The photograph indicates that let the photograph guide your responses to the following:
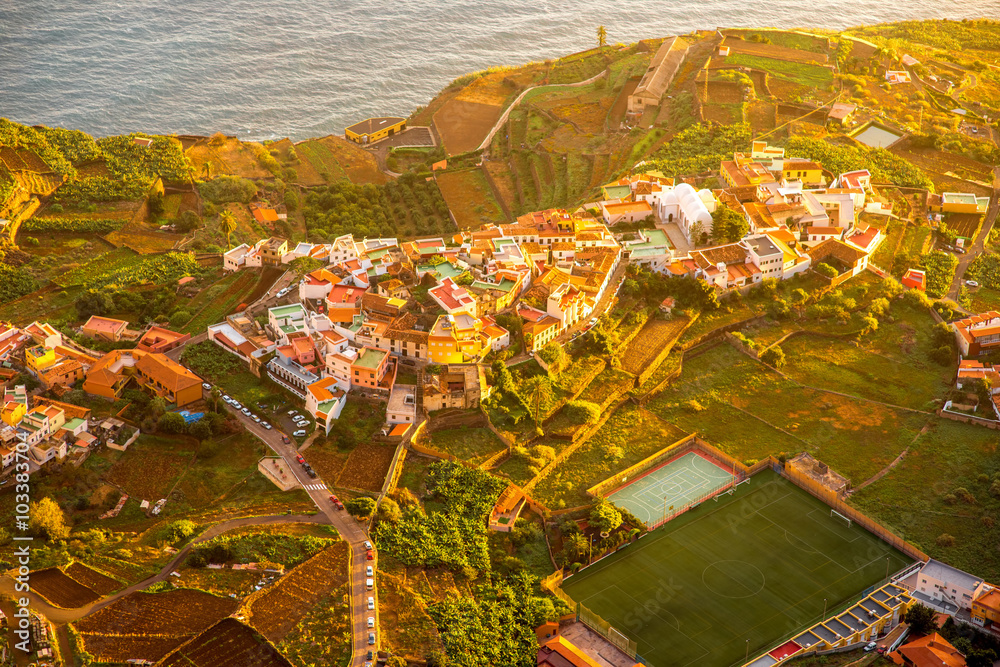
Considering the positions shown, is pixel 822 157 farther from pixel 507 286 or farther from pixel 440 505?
pixel 440 505

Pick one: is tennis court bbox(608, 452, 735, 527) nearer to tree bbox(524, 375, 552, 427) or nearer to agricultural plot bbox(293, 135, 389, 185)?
tree bbox(524, 375, 552, 427)

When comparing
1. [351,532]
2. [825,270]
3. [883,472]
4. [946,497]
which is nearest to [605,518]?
[351,532]

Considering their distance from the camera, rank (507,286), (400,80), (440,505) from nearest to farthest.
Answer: (440,505) → (507,286) → (400,80)

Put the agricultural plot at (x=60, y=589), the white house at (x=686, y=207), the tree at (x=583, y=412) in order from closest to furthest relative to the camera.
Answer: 1. the agricultural plot at (x=60, y=589)
2. the tree at (x=583, y=412)
3. the white house at (x=686, y=207)

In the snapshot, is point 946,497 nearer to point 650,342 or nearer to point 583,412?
point 650,342

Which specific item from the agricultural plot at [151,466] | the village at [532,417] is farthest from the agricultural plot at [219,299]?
the agricultural plot at [151,466]

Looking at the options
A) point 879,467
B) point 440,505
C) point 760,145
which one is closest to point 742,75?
point 760,145

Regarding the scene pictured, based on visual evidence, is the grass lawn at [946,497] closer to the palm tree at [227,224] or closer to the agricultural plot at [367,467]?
the agricultural plot at [367,467]
